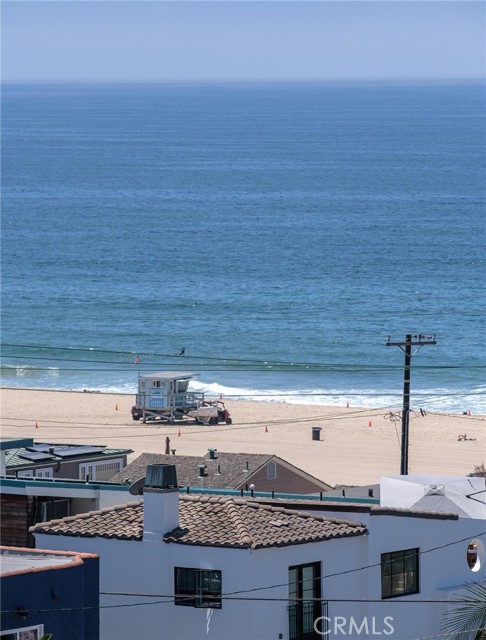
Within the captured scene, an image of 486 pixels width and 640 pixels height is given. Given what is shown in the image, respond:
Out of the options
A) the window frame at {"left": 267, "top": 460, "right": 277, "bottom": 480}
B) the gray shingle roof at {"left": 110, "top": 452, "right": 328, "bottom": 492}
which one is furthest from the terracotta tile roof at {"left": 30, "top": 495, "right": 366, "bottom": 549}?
the window frame at {"left": 267, "top": 460, "right": 277, "bottom": 480}

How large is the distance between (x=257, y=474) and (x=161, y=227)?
393 ft

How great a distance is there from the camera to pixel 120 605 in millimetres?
19547

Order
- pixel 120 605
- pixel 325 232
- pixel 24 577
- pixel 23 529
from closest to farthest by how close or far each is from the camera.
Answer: pixel 24 577
pixel 120 605
pixel 23 529
pixel 325 232

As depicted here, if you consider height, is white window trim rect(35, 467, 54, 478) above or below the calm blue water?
below

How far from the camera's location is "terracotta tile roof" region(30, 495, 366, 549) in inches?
746

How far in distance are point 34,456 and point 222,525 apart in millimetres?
9261

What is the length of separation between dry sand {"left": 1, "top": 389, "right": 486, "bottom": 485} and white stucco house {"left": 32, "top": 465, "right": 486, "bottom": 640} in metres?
27.6

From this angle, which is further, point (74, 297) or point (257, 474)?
point (74, 297)

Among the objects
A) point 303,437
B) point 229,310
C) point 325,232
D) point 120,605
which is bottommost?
point 120,605

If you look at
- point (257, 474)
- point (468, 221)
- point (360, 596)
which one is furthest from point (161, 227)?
point (360, 596)

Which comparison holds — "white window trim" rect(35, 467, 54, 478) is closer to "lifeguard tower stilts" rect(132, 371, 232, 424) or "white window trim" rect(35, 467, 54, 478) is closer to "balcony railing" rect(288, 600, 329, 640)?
"balcony railing" rect(288, 600, 329, 640)

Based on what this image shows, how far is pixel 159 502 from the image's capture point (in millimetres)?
19234

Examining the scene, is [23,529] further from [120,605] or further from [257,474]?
[257,474]

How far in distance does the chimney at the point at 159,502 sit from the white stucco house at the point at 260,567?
2cm
